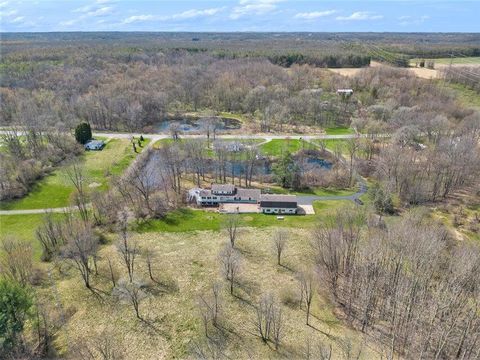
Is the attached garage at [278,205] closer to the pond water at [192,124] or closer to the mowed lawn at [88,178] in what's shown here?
the mowed lawn at [88,178]

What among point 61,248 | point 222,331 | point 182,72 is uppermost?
point 182,72

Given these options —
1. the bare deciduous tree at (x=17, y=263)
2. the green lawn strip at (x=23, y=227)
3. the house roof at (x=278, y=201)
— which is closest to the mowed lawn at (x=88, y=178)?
the green lawn strip at (x=23, y=227)

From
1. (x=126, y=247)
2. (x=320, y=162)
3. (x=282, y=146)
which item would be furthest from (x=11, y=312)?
(x=282, y=146)

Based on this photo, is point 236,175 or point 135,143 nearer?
point 236,175

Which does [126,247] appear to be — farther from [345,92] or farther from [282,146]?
[345,92]

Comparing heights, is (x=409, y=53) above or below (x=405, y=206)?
above

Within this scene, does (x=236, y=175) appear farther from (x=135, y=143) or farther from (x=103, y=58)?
(x=103, y=58)

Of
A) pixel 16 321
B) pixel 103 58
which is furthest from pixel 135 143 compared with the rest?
pixel 103 58
